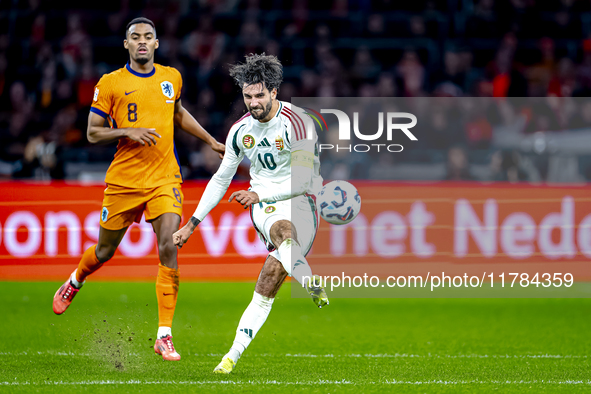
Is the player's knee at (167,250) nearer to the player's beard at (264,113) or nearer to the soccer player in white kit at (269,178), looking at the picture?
the soccer player in white kit at (269,178)

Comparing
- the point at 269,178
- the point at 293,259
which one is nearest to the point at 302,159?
the point at 269,178

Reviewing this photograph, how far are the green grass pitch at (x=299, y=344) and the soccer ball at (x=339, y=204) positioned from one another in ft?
3.90

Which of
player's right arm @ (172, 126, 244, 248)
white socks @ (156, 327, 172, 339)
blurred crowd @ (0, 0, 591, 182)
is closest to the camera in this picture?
player's right arm @ (172, 126, 244, 248)

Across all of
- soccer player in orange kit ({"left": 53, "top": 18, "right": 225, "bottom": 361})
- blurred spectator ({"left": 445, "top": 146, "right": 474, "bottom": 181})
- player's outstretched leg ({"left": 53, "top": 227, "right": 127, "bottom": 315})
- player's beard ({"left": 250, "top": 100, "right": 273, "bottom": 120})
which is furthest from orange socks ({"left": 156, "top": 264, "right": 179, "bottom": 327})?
blurred spectator ({"left": 445, "top": 146, "right": 474, "bottom": 181})

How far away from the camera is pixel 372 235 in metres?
11.8

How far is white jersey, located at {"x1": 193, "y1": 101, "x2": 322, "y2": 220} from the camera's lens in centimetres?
593

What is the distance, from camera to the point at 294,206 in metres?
6.15

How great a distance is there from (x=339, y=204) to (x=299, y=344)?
192 cm

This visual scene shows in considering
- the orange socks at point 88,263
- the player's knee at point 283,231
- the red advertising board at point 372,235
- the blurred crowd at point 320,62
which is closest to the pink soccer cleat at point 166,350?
the orange socks at point 88,263

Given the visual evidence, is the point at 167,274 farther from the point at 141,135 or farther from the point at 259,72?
the point at 259,72

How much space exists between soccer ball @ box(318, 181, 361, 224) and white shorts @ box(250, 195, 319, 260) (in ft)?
0.40

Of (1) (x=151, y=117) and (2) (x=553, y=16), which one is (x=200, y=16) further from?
(1) (x=151, y=117)

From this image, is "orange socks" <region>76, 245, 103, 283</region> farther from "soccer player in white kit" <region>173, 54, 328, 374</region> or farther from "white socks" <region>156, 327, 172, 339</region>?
"soccer player in white kit" <region>173, 54, 328, 374</region>

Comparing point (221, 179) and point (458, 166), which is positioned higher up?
point (221, 179)
